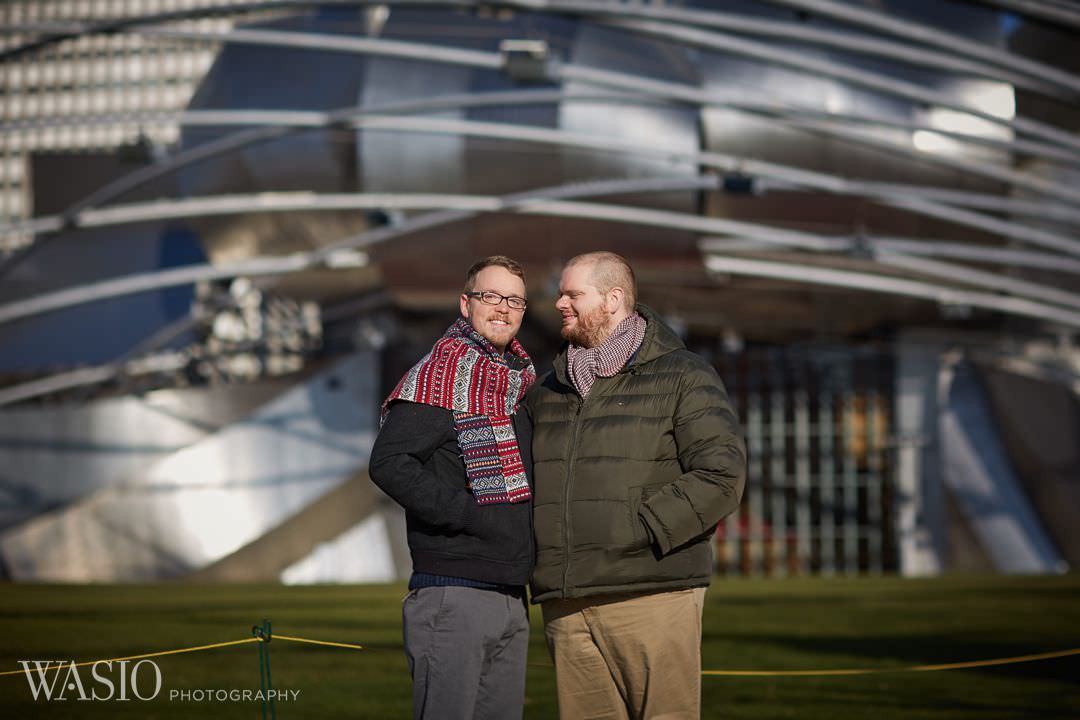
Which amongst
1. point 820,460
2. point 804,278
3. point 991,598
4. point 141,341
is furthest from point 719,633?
point 141,341

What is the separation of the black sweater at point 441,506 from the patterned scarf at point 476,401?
38mm

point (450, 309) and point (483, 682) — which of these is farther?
point (450, 309)

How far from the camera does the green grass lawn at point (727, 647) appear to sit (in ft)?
27.8

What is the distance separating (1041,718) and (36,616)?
32.7ft

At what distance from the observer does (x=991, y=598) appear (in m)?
15.2

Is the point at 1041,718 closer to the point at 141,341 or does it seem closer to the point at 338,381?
the point at 338,381

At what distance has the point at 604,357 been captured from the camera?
15.8 feet

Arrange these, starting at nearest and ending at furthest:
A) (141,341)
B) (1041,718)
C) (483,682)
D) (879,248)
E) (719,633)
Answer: (483,682) < (1041,718) < (719,633) < (879,248) < (141,341)

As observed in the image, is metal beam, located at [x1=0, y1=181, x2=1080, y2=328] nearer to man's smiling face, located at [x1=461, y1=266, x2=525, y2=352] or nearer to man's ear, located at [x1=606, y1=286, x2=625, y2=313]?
man's ear, located at [x1=606, y1=286, x2=625, y2=313]

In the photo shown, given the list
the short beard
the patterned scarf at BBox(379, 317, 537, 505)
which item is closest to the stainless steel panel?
the short beard

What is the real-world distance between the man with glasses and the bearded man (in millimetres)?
192

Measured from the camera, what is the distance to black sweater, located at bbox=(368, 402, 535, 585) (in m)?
4.40

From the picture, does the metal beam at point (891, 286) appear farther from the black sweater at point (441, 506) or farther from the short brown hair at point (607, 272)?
the black sweater at point (441, 506)

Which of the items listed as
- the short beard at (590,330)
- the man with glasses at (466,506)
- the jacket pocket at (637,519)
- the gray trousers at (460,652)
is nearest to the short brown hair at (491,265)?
the man with glasses at (466,506)
